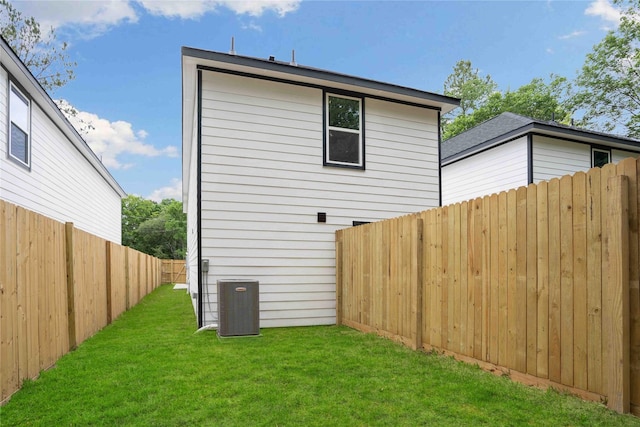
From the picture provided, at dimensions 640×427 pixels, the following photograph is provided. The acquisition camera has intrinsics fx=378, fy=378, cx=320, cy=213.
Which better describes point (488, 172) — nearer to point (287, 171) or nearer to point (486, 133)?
point (486, 133)

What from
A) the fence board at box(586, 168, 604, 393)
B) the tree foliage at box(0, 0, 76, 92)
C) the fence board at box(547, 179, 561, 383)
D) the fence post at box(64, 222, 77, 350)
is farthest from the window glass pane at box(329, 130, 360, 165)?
the tree foliage at box(0, 0, 76, 92)

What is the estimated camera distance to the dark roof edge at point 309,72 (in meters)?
6.22

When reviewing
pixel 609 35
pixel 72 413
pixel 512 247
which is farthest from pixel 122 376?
pixel 609 35

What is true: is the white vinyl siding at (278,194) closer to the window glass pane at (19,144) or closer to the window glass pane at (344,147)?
the window glass pane at (344,147)

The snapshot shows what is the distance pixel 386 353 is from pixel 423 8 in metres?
13.8

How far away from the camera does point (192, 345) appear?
5.12 m

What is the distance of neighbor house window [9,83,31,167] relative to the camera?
6.57 m

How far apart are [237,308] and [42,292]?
2551 mm

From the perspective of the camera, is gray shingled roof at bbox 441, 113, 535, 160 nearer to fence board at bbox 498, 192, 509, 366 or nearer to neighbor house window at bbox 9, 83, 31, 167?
fence board at bbox 498, 192, 509, 366

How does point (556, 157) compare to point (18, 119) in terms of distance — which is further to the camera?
point (556, 157)

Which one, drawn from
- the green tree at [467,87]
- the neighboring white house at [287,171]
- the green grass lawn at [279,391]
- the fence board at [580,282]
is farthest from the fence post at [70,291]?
the green tree at [467,87]

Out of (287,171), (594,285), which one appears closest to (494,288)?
(594,285)

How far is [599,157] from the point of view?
10.7 m

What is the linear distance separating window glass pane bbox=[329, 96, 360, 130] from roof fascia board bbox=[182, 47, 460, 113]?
30cm
